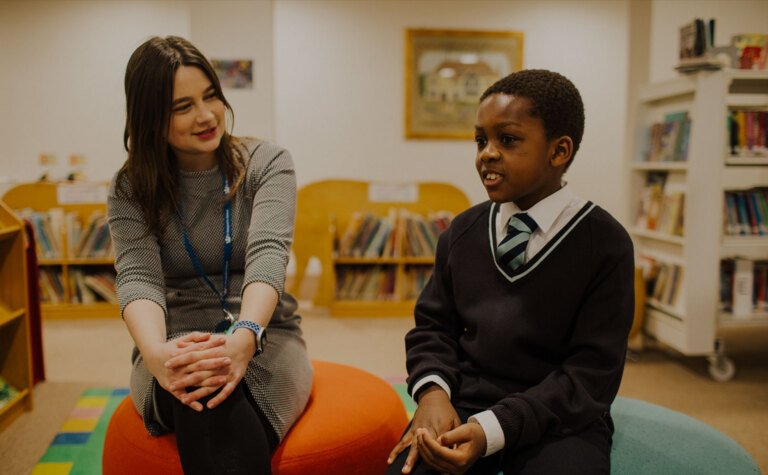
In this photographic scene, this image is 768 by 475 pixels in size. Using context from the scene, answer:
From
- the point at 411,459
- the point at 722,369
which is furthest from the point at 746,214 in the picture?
the point at 411,459

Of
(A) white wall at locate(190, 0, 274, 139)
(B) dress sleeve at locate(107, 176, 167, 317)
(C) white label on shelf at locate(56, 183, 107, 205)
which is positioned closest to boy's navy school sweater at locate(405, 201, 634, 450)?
(B) dress sleeve at locate(107, 176, 167, 317)

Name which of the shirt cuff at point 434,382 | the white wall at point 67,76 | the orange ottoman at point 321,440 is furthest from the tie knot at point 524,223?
the white wall at point 67,76

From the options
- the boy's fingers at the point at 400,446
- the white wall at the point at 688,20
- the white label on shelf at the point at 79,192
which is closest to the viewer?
the boy's fingers at the point at 400,446

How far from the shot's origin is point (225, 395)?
1211mm

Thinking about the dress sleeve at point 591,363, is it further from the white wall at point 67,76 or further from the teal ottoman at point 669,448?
the white wall at point 67,76

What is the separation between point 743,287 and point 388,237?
223cm

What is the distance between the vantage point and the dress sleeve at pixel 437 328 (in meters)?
1.34

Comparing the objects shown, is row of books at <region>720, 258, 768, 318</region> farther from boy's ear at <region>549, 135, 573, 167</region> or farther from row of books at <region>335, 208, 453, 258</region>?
boy's ear at <region>549, 135, 573, 167</region>

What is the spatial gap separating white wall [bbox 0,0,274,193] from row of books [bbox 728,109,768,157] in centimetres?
371

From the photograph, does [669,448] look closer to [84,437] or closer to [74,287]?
[84,437]

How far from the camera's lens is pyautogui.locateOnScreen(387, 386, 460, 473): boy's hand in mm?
1157

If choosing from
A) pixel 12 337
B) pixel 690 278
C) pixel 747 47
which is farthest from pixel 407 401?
pixel 747 47

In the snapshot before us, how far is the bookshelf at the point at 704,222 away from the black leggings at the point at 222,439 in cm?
241

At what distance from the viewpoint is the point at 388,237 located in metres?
4.37
